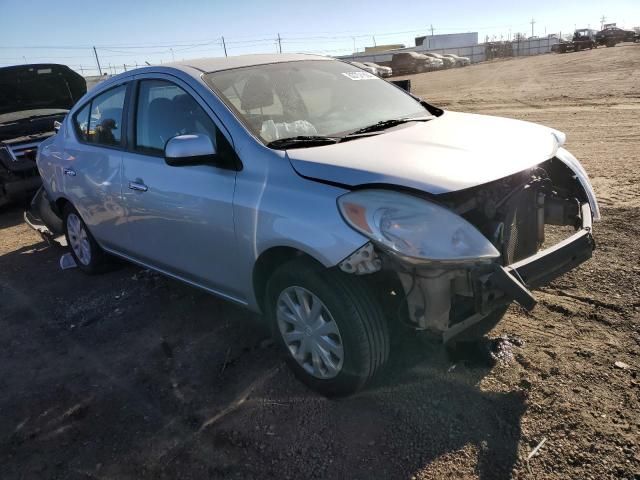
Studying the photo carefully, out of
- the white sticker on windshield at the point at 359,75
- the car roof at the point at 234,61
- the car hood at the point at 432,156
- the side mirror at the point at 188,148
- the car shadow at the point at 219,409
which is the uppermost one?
the car roof at the point at 234,61

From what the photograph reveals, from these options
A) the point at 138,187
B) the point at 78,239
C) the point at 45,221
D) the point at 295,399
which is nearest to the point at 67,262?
the point at 78,239

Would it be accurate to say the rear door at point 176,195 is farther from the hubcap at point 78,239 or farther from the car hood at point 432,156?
the hubcap at point 78,239

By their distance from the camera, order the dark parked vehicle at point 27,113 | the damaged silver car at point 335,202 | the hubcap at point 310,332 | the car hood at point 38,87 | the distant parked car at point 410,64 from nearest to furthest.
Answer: the damaged silver car at point 335,202 < the hubcap at point 310,332 < the dark parked vehicle at point 27,113 < the car hood at point 38,87 < the distant parked car at point 410,64

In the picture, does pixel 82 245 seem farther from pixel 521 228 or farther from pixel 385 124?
pixel 521 228

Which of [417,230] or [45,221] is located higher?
[417,230]

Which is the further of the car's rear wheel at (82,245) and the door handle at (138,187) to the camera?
the car's rear wheel at (82,245)

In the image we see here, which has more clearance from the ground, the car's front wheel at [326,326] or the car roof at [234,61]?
the car roof at [234,61]

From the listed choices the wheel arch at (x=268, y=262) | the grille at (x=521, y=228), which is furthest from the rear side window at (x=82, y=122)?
the grille at (x=521, y=228)

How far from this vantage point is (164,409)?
296 cm

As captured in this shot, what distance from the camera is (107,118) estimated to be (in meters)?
4.17

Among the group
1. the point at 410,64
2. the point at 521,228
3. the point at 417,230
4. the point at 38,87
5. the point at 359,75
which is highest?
the point at 38,87

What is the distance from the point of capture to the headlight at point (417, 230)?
227cm

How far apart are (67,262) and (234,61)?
124 inches

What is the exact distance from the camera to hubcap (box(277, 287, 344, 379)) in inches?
106
